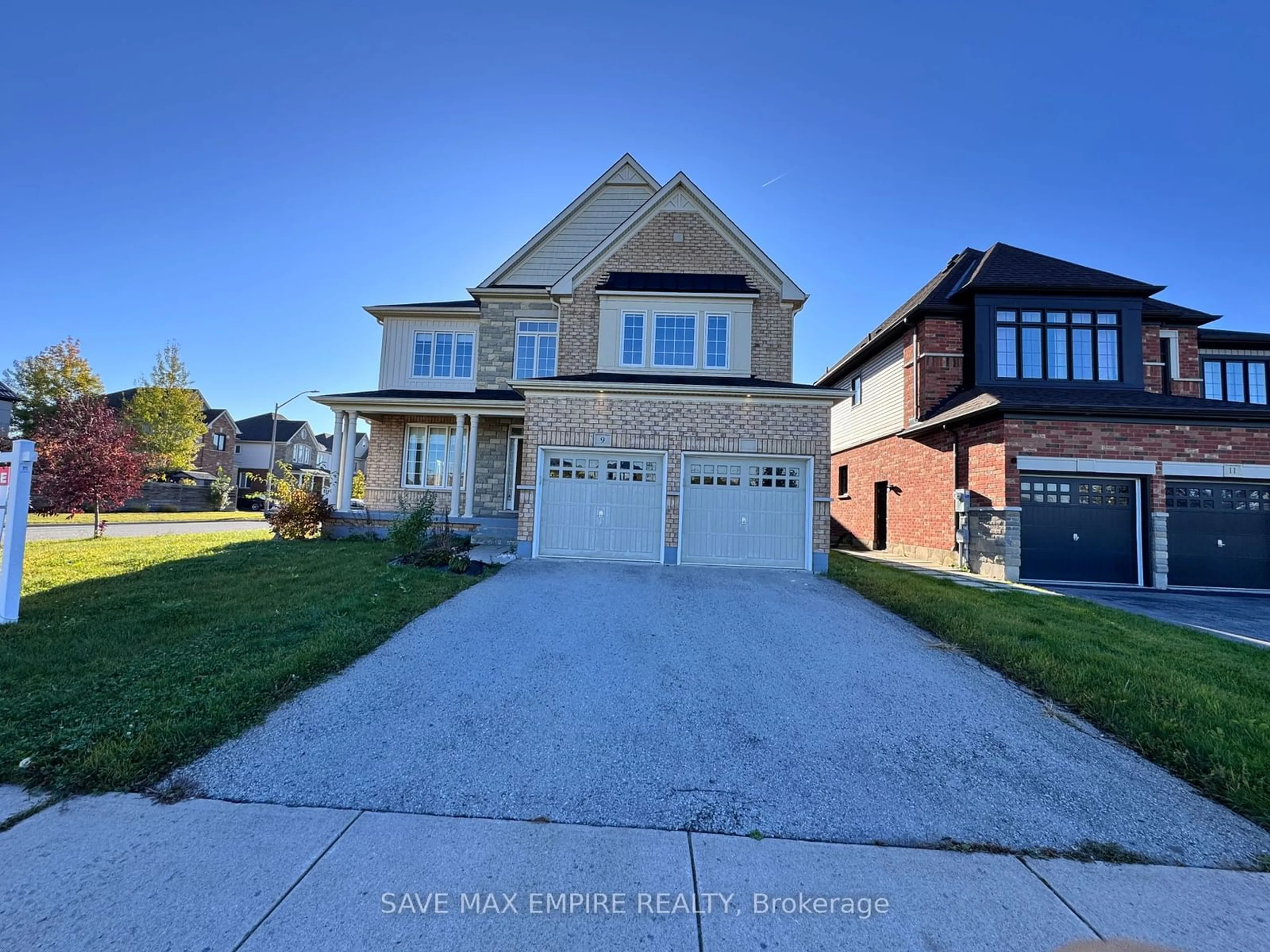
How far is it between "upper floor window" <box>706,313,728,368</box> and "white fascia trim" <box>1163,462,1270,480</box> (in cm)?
1000

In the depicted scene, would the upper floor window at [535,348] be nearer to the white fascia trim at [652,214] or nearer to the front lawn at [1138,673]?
the white fascia trim at [652,214]

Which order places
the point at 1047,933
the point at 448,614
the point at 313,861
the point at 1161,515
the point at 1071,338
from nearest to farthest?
the point at 1047,933
the point at 313,861
the point at 448,614
the point at 1161,515
the point at 1071,338

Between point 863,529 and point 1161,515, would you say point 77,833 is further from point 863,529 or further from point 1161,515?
point 863,529

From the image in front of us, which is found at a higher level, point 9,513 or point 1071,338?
point 1071,338

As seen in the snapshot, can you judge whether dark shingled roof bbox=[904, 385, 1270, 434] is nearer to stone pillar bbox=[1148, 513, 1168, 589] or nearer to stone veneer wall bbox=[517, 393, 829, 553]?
stone pillar bbox=[1148, 513, 1168, 589]

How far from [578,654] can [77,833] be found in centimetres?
373

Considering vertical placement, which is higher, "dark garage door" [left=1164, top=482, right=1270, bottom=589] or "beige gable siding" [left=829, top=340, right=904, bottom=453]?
"beige gable siding" [left=829, top=340, right=904, bottom=453]

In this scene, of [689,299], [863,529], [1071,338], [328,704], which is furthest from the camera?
[863,529]

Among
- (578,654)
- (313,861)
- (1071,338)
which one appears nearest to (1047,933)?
(313,861)

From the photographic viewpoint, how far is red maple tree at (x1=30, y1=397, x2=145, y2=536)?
51.9 feet

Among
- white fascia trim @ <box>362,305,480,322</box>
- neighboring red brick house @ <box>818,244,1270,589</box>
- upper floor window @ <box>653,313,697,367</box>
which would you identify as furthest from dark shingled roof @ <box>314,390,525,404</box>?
neighboring red brick house @ <box>818,244,1270,589</box>

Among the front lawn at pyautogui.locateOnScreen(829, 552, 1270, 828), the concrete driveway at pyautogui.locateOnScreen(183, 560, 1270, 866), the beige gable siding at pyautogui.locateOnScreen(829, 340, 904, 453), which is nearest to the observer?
the concrete driveway at pyautogui.locateOnScreen(183, 560, 1270, 866)

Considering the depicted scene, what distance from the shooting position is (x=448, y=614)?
7062 mm

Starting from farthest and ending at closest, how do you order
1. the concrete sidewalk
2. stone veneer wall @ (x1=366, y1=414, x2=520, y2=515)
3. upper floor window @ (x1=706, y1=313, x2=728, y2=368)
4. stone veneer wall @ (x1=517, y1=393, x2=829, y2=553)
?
1. stone veneer wall @ (x1=366, y1=414, x2=520, y2=515)
2. upper floor window @ (x1=706, y1=313, x2=728, y2=368)
3. stone veneer wall @ (x1=517, y1=393, x2=829, y2=553)
4. the concrete sidewalk
